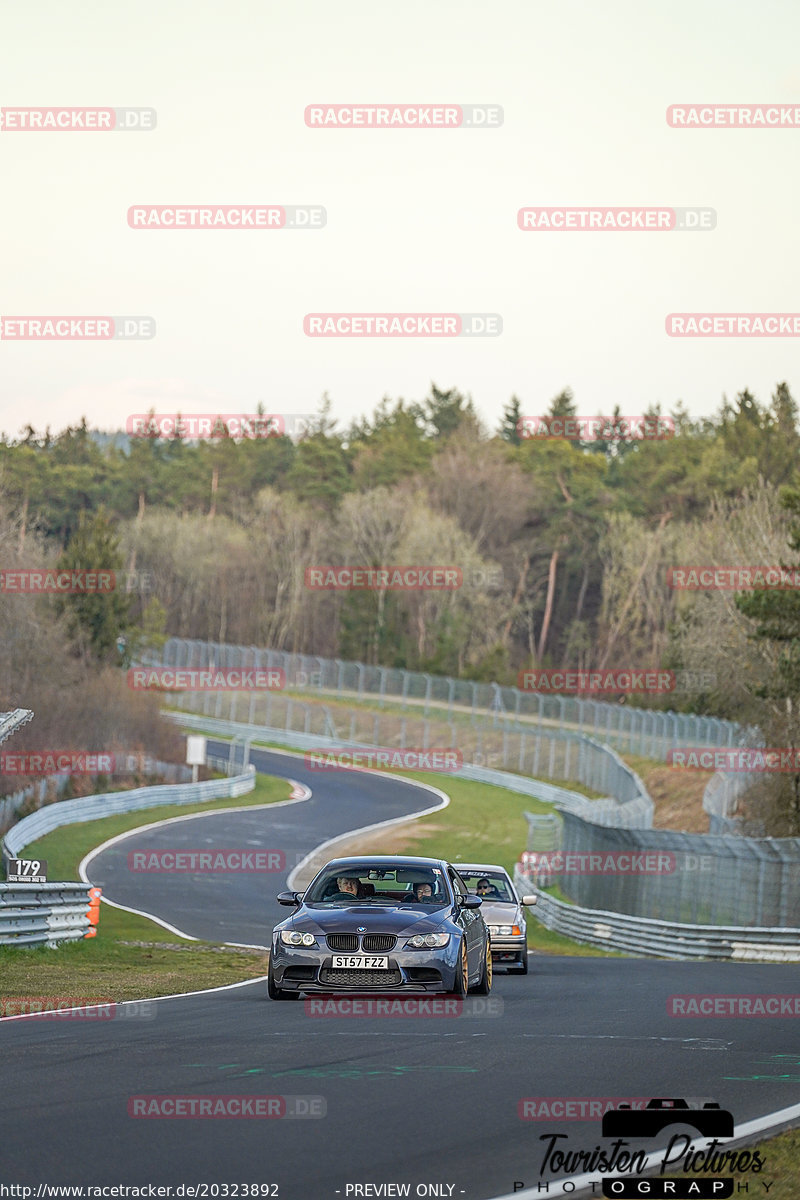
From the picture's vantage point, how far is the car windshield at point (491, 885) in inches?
851

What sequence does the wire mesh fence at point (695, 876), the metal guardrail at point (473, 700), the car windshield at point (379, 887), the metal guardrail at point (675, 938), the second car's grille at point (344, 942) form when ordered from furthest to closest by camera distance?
1. the metal guardrail at point (473, 700)
2. the wire mesh fence at point (695, 876)
3. the metal guardrail at point (675, 938)
4. the car windshield at point (379, 887)
5. the second car's grille at point (344, 942)

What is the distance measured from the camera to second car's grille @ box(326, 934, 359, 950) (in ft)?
45.2

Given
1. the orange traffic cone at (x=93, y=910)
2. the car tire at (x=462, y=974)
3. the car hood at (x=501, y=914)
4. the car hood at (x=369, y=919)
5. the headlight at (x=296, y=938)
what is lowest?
the orange traffic cone at (x=93, y=910)

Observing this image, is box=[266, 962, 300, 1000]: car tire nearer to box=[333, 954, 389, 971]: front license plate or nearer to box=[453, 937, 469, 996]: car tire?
box=[333, 954, 389, 971]: front license plate

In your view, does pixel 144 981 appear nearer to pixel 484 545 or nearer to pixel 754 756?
pixel 754 756

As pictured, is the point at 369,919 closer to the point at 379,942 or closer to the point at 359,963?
the point at 379,942

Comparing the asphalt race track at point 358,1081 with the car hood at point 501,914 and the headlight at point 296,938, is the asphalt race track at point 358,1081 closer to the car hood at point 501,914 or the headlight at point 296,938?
the headlight at point 296,938

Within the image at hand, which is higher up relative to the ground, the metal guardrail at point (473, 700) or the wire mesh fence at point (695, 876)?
the metal guardrail at point (473, 700)

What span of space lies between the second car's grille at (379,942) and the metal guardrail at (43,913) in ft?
26.6

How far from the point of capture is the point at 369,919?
45.8ft

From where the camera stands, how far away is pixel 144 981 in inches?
Result: 707

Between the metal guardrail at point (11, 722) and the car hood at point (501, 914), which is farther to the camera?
the car hood at point (501, 914)

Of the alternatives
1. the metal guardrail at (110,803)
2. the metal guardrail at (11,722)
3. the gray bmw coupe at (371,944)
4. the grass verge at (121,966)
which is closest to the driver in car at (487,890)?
the grass verge at (121,966)

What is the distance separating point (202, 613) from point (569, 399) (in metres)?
48.1
